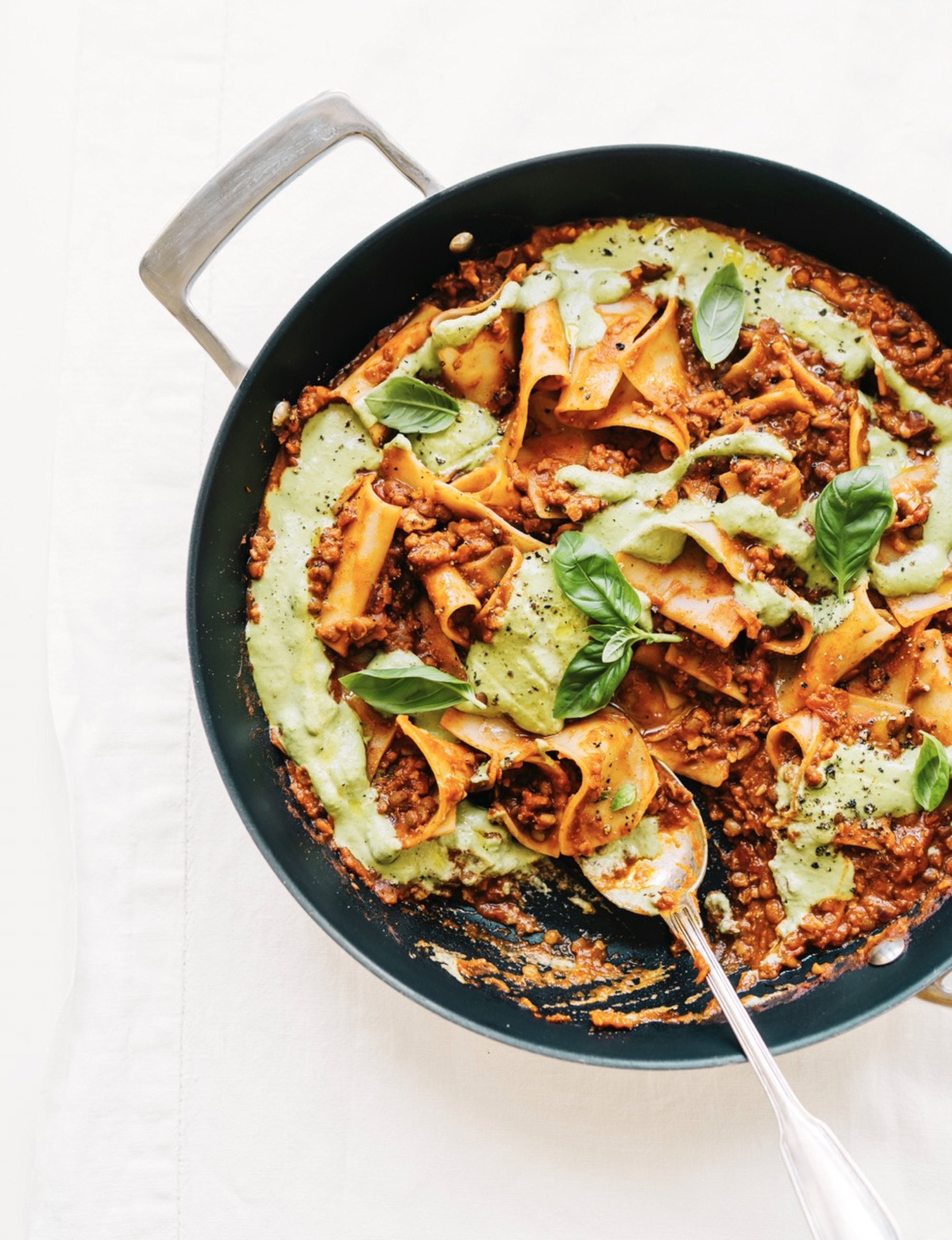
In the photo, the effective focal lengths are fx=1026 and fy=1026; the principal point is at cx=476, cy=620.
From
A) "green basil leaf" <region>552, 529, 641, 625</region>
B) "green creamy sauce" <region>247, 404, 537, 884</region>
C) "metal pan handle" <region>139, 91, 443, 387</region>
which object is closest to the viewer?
Result: "metal pan handle" <region>139, 91, 443, 387</region>

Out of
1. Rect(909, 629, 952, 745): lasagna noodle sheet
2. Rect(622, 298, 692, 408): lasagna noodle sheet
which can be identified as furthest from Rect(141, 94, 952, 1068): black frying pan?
Rect(909, 629, 952, 745): lasagna noodle sheet

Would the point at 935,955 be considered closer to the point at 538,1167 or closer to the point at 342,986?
the point at 538,1167

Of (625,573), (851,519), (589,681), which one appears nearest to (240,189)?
(625,573)

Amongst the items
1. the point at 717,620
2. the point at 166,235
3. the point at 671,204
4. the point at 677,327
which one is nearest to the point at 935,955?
the point at 717,620

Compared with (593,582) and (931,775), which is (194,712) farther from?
(931,775)

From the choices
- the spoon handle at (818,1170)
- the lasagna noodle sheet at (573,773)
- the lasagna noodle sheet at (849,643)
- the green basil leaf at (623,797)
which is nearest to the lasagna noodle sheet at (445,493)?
the lasagna noodle sheet at (573,773)

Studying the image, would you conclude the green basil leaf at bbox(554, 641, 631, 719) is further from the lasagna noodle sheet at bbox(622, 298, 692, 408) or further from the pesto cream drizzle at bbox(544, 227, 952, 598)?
the lasagna noodle sheet at bbox(622, 298, 692, 408)
